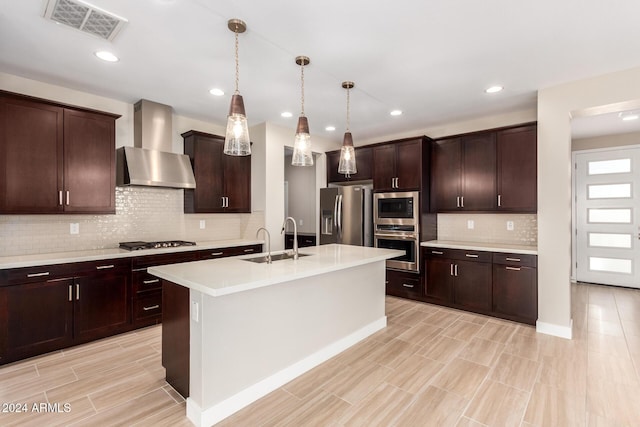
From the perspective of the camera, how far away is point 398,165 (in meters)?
4.96

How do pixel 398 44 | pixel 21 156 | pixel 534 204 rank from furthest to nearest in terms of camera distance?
pixel 534 204
pixel 21 156
pixel 398 44

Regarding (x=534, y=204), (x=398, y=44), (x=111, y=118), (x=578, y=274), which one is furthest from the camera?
(x=578, y=274)

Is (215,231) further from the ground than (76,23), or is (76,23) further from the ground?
(76,23)

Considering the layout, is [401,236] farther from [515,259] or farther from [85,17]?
[85,17]

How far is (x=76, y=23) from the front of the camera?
228cm

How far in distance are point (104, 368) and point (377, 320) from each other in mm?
2690

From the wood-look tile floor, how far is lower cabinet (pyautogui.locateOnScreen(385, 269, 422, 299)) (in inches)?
44.9

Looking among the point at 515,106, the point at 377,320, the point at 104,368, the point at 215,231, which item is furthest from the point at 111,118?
the point at 515,106

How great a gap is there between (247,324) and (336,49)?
235 cm

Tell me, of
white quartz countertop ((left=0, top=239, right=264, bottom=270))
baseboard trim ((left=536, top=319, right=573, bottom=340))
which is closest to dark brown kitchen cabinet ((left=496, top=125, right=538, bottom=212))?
baseboard trim ((left=536, top=319, right=573, bottom=340))

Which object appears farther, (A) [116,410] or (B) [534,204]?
(B) [534,204]

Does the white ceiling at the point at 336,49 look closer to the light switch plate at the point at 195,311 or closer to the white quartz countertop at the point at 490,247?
the white quartz countertop at the point at 490,247

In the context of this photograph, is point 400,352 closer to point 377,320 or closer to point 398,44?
point 377,320

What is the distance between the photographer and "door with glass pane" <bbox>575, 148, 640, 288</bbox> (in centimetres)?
529
